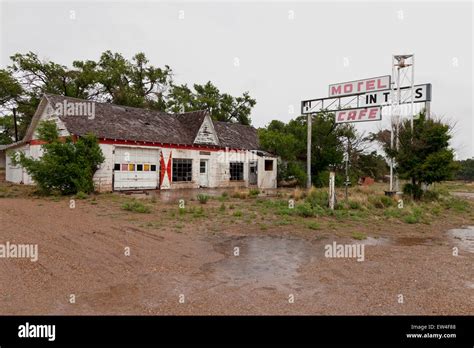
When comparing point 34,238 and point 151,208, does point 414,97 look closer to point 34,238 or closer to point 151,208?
point 151,208

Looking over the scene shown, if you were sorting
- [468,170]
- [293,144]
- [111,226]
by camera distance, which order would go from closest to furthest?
[111,226], [293,144], [468,170]

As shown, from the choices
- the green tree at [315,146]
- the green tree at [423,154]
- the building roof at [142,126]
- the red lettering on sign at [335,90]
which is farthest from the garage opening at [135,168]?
the green tree at [423,154]

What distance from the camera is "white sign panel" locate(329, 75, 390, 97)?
20.1 m

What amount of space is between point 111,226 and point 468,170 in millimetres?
69488

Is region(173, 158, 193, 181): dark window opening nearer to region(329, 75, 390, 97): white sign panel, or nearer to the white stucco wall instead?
the white stucco wall

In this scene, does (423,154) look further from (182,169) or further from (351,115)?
(182,169)

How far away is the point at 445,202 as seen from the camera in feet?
57.8

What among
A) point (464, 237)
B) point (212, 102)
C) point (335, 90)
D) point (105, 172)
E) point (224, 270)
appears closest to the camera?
point (224, 270)

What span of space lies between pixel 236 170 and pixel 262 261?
21.3 meters

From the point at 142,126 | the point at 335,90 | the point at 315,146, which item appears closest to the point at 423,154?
the point at 335,90

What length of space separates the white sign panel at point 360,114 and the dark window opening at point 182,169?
37.8 ft

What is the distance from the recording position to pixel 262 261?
6.68 meters
